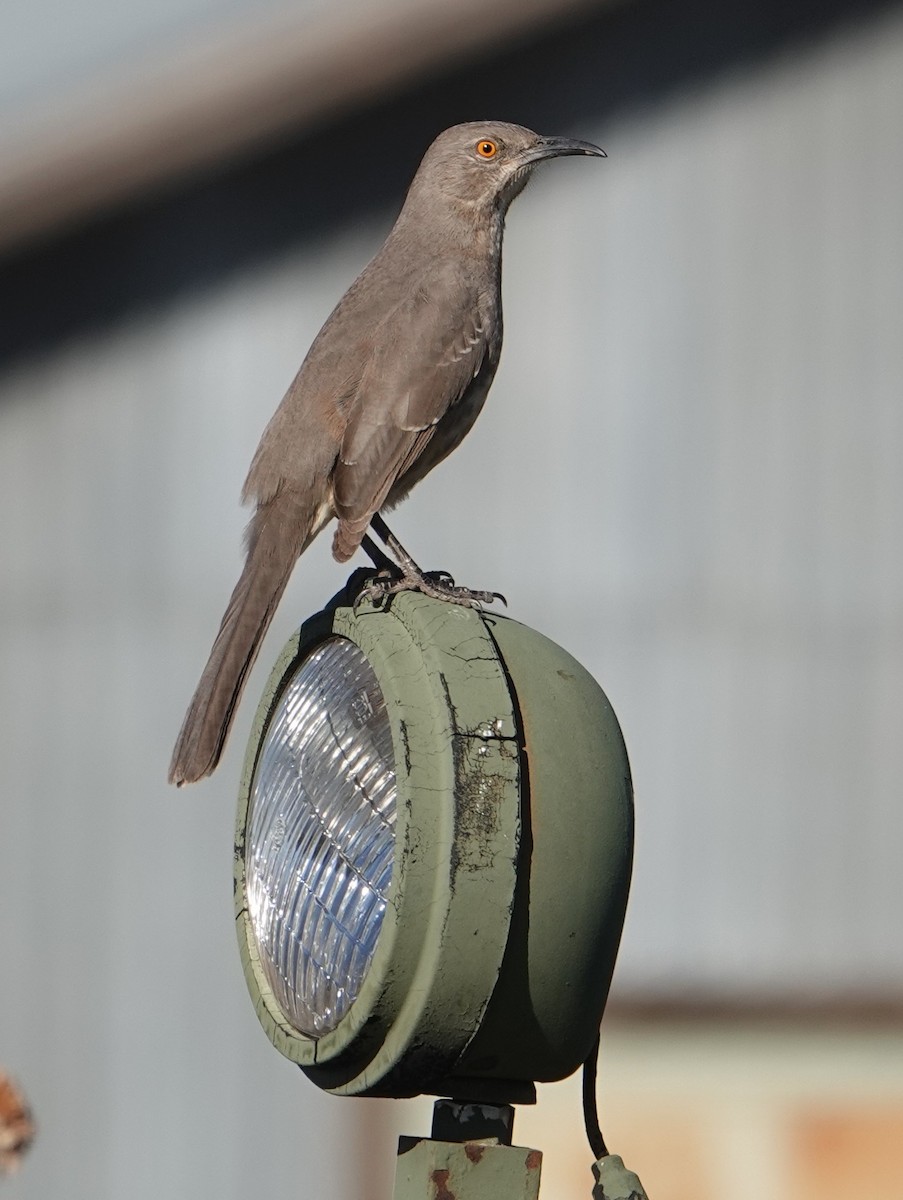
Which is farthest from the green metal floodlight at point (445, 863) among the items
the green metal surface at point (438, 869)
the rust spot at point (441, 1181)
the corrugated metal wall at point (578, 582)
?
the corrugated metal wall at point (578, 582)

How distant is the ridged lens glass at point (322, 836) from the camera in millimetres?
2398

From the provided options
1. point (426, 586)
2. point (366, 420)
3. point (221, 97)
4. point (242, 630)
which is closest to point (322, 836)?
point (426, 586)

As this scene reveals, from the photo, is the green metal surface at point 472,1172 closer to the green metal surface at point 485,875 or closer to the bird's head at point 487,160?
the green metal surface at point 485,875

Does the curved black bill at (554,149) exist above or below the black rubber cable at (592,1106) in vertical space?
above

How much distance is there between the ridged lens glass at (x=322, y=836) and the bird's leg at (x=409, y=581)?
0.94 feet

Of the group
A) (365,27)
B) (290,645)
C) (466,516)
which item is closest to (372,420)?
(290,645)

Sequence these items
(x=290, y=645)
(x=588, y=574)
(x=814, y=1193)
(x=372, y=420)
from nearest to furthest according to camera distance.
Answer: (x=290, y=645) < (x=372, y=420) < (x=814, y=1193) < (x=588, y=574)

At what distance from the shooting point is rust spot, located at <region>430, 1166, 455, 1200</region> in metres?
2.26

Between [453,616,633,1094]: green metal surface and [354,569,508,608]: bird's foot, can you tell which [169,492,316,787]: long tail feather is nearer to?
[354,569,508,608]: bird's foot

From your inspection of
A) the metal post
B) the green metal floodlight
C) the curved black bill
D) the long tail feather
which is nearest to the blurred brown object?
the green metal floodlight

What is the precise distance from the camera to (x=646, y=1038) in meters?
7.39

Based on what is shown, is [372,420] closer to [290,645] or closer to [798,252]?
[290,645]

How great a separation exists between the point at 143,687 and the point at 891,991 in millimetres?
3393

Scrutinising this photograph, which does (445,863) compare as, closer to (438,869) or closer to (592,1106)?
(438,869)
